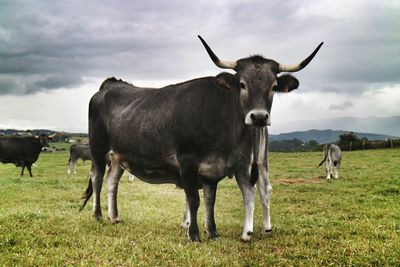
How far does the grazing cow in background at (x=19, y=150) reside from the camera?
89.4 ft

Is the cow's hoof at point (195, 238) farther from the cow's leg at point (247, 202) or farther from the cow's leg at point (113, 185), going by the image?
the cow's leg at point (113, 185)

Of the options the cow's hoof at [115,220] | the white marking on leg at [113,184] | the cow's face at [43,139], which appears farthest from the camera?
the cow's face at [43,139]

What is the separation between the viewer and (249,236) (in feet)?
24.7

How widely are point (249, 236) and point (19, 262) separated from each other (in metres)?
3.77

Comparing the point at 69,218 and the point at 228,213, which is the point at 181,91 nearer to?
the point at 69,218

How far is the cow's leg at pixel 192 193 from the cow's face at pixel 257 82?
1.39m

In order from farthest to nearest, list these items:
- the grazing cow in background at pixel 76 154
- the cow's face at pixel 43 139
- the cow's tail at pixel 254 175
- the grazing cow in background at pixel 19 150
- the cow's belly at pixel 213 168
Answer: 1. the grazing cow in background at pixel 76 154
2. the cow's face at pixel 43 139
3. the grazing cow in background at pixel 19 150
4. the cow's tail at pixel 254 175
5. the cow's belly at pixel 213 168

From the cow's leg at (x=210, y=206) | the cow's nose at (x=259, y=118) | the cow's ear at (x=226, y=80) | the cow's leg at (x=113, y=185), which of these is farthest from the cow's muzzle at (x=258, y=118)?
the cow's leg at (x=113, y=185)

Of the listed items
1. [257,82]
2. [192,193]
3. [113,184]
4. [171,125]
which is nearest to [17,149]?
[113,184]

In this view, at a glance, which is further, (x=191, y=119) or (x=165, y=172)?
(x=165, y=172)

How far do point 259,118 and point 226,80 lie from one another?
1.17 m

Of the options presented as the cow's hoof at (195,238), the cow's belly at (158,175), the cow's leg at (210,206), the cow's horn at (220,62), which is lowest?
the cow's hoof at (195,238)

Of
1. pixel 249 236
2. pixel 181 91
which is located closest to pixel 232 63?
pixel 181 91

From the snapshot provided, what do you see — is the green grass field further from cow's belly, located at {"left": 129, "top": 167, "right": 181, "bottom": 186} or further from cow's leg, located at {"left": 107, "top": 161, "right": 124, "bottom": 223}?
cow's belly, located at {"left": 129, "top": 167, "right": 181, "bottom": 186}
